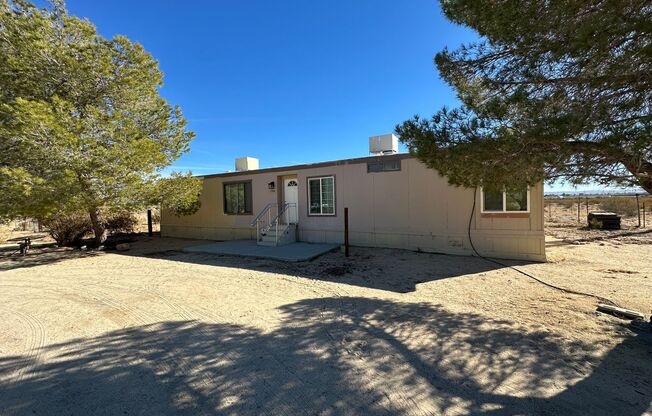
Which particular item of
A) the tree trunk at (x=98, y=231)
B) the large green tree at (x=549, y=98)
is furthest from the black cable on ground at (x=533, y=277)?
the tree trunk at (x=98, y=231)

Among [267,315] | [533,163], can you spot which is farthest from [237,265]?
[533,163]

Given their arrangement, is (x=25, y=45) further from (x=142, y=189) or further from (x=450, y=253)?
(x=450, y=253)

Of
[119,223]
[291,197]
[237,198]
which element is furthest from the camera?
[119,223]

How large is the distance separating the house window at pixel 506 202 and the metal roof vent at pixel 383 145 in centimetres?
307

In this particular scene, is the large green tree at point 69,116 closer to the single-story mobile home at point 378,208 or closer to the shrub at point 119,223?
the single-story mobile home at point 378,208

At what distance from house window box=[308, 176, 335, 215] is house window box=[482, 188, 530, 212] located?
4.55m

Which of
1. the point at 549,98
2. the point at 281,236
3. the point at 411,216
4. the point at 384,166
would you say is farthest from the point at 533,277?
the point at 281,236

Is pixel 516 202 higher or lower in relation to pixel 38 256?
higher

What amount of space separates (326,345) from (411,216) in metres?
6.27

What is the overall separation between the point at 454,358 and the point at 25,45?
11.7 metres

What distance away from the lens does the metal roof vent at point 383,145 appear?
9820mm

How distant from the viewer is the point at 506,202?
786 centimetres

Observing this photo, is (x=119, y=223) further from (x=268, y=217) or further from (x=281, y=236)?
(x=281, y=236)

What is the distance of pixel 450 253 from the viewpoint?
8500mm
